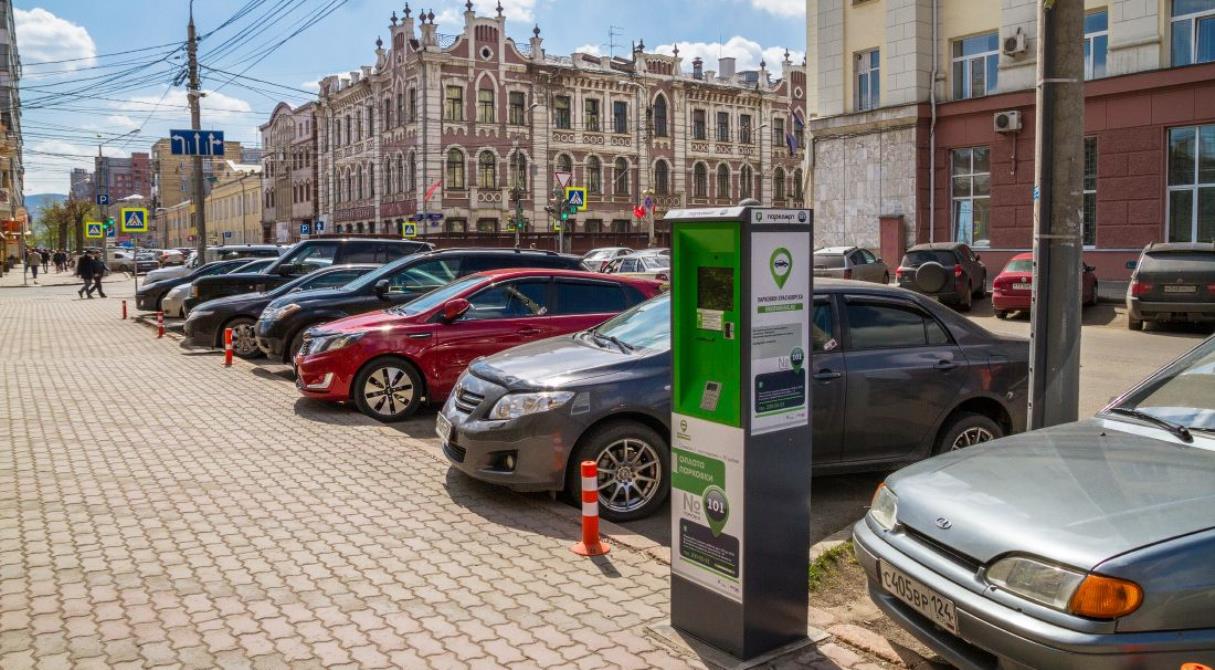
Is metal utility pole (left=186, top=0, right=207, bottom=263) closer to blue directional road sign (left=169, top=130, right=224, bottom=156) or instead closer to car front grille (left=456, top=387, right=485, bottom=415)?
blue directional road sign (left=169, top=130, right=224, bottom=156)

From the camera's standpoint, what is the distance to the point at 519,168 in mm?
51375

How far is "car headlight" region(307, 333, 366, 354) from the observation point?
10.2 m

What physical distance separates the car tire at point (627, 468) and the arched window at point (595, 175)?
47696 mm

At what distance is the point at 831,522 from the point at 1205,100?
2028 centimetres

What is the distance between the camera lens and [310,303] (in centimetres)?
1314

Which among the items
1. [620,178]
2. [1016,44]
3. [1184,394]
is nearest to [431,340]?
[1184,394]

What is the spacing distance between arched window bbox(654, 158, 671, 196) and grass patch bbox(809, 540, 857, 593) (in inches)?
1994

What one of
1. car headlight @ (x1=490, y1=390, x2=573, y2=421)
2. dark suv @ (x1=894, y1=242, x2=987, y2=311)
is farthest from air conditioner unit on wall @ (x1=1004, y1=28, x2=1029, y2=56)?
car headlight @ (x1=490, y1=390, x2=573, y2=421)

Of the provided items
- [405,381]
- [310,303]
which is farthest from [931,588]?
[310,303]

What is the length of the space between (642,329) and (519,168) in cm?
4517

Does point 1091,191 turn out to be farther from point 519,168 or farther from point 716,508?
point 519,168

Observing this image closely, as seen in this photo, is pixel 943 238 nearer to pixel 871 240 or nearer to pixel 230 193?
pixel 871 240

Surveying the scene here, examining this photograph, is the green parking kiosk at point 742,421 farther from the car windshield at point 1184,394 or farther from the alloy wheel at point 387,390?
the alloy wheel at point 387,390

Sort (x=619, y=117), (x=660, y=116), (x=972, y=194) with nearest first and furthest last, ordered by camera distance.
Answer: (x=972, y=194) < (x=619, y=117) < (x=660, y=116)
